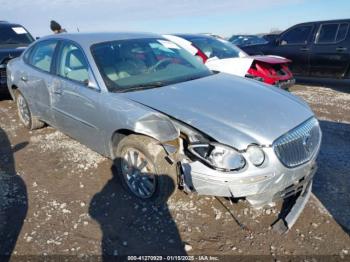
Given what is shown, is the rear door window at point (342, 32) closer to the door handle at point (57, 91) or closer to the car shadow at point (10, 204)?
the door handle at point (57, 91)

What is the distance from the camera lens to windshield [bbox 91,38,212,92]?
3.56 metres

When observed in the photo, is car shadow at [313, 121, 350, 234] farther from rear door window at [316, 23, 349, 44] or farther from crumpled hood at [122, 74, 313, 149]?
rear door window at [316, 23, 349, 44]

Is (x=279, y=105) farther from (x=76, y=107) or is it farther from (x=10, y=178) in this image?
(x=10, y=178)

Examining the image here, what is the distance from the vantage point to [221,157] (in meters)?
2.69

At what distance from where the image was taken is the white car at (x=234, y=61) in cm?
651

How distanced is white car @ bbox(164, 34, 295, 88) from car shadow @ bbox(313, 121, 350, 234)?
2.04m

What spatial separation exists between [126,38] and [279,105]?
6.90ft

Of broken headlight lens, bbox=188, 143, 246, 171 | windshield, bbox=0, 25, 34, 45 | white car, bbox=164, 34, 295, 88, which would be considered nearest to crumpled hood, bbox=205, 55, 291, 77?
white car, bbox=164, 34, 295, 88

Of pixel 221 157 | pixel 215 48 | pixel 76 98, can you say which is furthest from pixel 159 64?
pixel 215 48

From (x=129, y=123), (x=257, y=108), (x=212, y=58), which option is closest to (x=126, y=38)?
(x=129, y=123)

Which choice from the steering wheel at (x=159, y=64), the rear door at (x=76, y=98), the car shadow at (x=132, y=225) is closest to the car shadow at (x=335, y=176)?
the car shadow at (x=132, y=225)

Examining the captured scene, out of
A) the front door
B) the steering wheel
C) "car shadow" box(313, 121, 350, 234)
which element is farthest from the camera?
the front door

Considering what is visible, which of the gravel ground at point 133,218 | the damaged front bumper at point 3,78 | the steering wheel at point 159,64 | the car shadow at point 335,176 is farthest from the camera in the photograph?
the damaged front bumper at point 3,78

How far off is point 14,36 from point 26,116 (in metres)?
4.09
